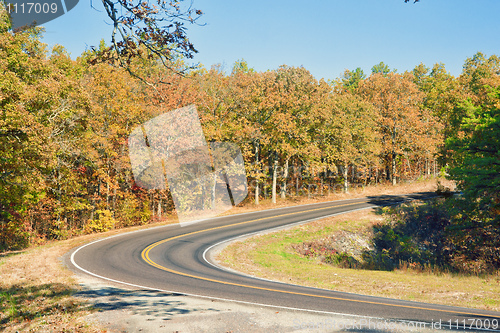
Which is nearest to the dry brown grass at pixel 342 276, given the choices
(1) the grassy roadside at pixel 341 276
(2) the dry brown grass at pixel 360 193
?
(1) the grassy roadside at pixel 341 276

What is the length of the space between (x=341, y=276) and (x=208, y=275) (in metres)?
6.67

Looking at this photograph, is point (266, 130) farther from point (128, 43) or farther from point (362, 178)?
point (128, 43)

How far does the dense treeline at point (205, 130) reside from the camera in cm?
1998

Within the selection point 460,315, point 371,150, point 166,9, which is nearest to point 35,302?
point 166,9

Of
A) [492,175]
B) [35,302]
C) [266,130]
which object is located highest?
[266,130]

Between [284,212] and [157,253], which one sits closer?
[157,253]

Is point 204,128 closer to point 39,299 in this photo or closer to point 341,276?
point 341,276

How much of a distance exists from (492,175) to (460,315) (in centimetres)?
1482

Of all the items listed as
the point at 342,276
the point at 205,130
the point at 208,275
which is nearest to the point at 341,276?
the point at 342,276

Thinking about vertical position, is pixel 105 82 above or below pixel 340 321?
above

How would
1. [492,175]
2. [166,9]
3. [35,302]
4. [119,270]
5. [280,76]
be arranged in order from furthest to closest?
[280,76]
[492,175]
[119,270]
[35,302]
[166,9]

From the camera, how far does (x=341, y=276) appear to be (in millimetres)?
16062

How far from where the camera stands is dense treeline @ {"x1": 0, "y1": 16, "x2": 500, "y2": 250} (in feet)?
65.6

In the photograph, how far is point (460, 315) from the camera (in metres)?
9.25
